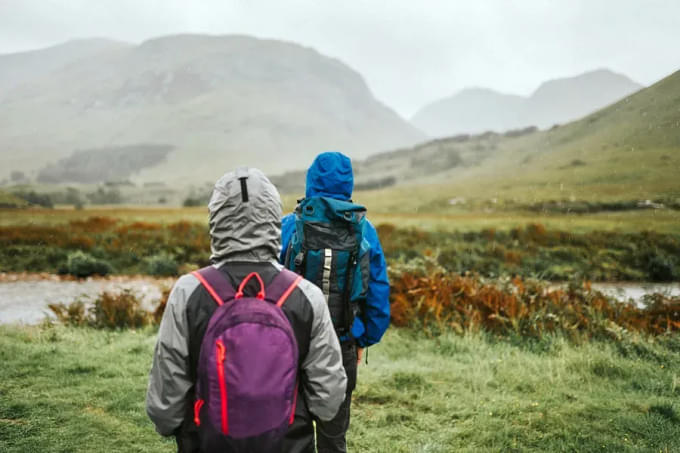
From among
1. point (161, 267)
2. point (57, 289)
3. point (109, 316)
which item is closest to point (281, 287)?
point (109, 316)

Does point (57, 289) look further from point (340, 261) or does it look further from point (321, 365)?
point (321, 365)

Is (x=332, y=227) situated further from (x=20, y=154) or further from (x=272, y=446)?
(x=20, y=154)

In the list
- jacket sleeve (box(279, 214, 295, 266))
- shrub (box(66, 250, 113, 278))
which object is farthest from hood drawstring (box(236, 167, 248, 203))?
shrub (box(66, 250, 113, 278))

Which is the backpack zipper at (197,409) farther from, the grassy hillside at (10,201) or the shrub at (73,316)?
the grassy hillside at (10,201)

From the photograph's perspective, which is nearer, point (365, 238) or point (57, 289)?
point (365, 238)

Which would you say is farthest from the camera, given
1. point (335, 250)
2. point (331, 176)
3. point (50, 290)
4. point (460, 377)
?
point (50, 290)

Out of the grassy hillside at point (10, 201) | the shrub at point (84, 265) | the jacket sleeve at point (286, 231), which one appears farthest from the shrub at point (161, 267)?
the jacket sleeve at point (286, 231)

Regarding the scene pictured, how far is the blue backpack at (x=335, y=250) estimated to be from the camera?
9.63 ft

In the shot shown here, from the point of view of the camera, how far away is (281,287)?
198 centimetres

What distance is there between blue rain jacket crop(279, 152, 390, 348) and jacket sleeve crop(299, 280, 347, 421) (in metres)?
1.02

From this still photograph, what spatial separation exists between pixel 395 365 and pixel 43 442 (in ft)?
13.6

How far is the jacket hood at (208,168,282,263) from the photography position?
2.00 meters

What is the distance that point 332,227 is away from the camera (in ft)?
9.66

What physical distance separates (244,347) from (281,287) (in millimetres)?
326
